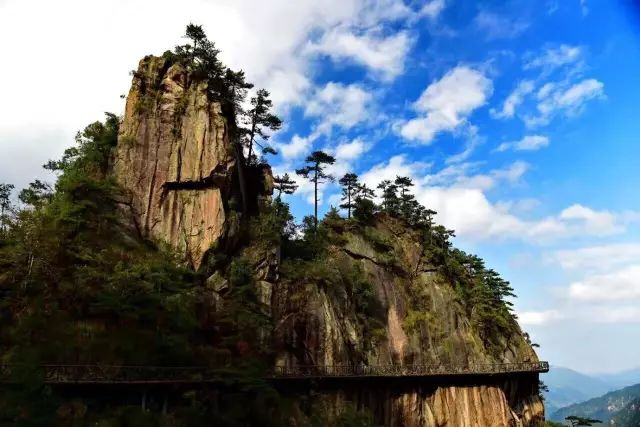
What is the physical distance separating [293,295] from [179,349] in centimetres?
1221

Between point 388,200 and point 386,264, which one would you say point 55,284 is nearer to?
point 386,264

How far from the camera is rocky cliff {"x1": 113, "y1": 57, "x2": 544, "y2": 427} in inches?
1487

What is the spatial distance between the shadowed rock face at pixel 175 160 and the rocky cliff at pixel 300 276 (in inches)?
3.4

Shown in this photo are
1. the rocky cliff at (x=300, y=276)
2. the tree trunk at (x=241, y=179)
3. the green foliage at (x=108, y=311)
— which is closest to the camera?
the green foliage at (x=108, y=311)

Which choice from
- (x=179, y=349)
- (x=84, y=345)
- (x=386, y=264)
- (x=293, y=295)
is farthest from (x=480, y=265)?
(x=84, y=345)

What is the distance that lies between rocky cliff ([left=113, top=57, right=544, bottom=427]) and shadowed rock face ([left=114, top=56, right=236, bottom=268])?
0.09m

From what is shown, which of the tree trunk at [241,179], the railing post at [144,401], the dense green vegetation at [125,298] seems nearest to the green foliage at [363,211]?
the dense green vegetation at [125,298]

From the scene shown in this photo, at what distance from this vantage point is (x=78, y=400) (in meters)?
23.8

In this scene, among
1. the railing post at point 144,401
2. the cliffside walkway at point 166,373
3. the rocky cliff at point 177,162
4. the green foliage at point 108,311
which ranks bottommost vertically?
the railing post at point 144,401

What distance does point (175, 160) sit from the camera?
4000 centimetres

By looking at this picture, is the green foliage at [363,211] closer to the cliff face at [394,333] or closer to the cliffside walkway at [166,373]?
the cliff face at [394,333]

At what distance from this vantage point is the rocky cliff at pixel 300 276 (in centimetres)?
3778

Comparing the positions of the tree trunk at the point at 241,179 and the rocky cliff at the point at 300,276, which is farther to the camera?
the tree trunk at the point at 241,179

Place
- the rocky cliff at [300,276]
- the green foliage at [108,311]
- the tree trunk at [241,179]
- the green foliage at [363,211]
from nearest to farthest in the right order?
the green foliage at [108,311]
the rocky cliff at [300,276]
the tree trunk at [241,179]
the green foliage at [363,211]
